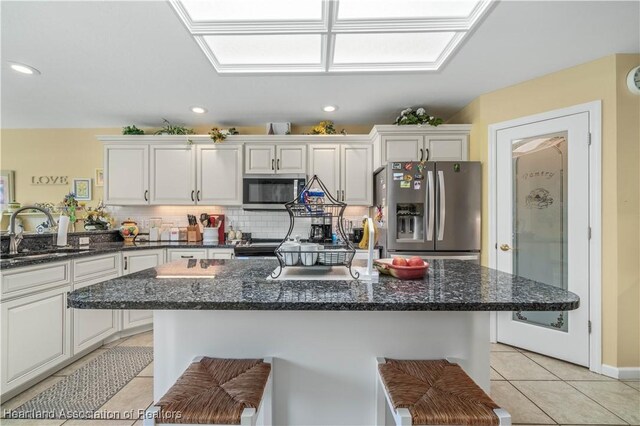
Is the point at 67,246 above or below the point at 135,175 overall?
below

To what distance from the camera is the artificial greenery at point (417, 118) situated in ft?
10.1

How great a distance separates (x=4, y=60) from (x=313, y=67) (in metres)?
2.47

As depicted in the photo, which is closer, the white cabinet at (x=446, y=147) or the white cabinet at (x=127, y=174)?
the white cabinet at (x=446, y=147)

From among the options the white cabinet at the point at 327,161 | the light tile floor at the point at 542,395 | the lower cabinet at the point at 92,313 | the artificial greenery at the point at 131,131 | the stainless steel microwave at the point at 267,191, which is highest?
the artificial greenery at the point at 131,131

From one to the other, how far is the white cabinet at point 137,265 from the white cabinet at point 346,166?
2062 mm

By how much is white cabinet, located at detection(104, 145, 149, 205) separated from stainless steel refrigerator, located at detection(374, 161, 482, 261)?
299 centimetres

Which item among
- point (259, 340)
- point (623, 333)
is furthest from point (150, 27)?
point (623, 333)

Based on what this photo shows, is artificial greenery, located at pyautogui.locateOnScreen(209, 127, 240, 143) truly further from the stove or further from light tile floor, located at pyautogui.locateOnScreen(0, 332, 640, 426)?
light tile floor, located at pyautogui.locateOnScreen(0, 332, 640, 426)

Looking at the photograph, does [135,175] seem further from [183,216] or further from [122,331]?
[122,331]

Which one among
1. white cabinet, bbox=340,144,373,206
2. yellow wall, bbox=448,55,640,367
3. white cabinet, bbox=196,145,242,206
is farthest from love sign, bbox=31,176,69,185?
yellow wall, bbox=448,55,640,367

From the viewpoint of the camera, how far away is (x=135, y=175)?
3521mm

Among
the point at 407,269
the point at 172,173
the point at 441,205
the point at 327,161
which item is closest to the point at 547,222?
the point at 441,205

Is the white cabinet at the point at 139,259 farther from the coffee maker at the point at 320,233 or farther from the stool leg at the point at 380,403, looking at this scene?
the stool leg at the point at 380,403

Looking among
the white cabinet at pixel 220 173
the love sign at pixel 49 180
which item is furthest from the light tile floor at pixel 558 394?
the love sign at pixel 49 180
